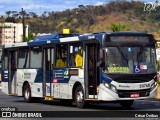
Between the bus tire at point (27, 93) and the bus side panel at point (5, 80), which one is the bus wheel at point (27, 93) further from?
the bus side panel at point (5, 80)

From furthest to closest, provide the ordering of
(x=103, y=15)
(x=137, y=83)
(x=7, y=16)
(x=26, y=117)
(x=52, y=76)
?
(x=103, y=15), (x=7, y=16), (x=52, y=76), (x=137, y=83), (x=26, y=117)

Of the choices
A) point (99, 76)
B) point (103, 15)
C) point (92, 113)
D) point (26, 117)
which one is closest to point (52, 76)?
point (99, 76)

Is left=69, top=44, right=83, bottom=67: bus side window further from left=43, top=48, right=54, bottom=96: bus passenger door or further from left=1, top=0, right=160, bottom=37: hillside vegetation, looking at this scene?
left=1, top=0, right=160, bottom=37: hillside vegetation

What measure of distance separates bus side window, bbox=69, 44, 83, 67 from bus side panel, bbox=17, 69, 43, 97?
2998mm

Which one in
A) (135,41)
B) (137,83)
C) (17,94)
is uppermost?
(135,41)

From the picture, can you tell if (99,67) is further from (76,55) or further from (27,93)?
(27,93)

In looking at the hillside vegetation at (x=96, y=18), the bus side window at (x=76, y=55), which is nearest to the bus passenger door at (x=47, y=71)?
the bus side window at (x=76, y=55)

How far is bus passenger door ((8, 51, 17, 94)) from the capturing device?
2586cm

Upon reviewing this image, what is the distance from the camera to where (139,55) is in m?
18.9

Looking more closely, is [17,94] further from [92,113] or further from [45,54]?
[92,113]

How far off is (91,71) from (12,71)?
782 centimetres

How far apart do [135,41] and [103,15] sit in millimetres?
133428

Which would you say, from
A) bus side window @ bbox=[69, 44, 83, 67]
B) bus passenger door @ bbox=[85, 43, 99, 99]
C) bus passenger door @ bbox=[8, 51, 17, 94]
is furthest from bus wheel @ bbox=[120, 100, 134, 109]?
bus passenger door @ bbox=[8, 51, 17, 94]

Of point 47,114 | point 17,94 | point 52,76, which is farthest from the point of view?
point 17,94
